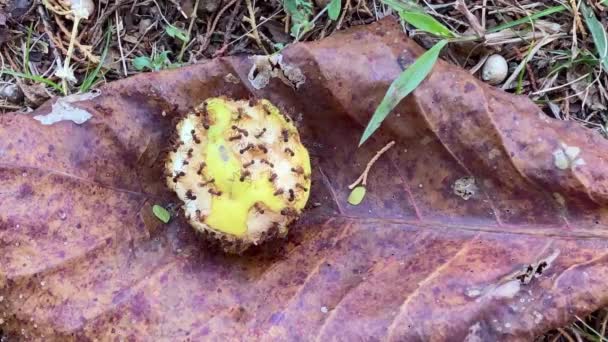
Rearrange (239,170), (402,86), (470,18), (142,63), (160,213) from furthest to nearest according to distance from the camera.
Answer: (142,63)
(470,18)
(160,213)
(402,86)
(239,170)

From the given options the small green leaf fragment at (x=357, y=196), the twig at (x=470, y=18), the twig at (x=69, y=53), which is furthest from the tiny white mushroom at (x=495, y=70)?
the twig at (x=69, y=53)

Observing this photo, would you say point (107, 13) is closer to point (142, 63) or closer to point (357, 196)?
point (142, 63)

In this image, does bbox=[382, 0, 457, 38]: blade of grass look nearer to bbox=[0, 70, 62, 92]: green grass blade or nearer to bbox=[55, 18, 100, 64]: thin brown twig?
bbox=[55, 18, 100, 64]: thin brown twig

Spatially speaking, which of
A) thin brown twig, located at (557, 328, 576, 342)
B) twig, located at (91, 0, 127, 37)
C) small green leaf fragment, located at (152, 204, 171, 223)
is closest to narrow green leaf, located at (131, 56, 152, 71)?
twig, located at (91, 0, 127, 37)

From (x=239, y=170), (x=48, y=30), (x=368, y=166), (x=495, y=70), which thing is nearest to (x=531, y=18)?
(x=495, y=70)

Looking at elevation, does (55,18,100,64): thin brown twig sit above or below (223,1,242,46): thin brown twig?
below

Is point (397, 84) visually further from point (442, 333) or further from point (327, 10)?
point (442, 333)
